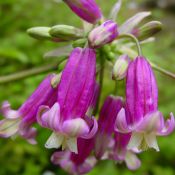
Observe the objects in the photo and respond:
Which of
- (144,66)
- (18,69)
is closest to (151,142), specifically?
(144,66)

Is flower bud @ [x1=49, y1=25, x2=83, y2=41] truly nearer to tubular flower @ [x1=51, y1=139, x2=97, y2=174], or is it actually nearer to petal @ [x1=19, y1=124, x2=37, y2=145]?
petal @ [x1=19, y1=124, x2=37, y2=145]

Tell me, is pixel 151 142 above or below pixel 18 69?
above

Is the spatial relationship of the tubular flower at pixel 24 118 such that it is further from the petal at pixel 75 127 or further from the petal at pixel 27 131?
the petal at pixel 75 127

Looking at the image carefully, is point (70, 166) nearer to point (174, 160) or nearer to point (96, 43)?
point (96, 43)

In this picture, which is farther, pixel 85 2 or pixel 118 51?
pixel 118 51

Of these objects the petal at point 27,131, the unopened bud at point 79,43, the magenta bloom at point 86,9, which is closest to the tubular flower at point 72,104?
the unopened bud at point 79,43

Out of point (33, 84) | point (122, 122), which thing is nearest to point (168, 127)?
point (122, 122)
